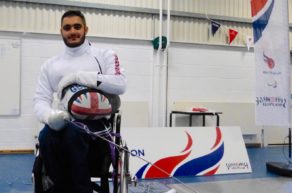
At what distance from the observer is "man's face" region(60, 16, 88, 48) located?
1904 millimetres

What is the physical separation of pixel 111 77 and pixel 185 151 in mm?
2077

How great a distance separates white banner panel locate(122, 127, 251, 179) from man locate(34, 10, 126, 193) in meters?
1.65

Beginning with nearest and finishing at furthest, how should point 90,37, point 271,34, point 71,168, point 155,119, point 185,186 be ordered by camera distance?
point 71,168, point 185,186, point 271,34, point 90,37, point 155,119

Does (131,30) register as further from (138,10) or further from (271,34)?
(271,34)

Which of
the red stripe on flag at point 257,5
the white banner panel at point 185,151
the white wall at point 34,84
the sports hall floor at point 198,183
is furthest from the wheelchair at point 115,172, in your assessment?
the white wall at point 34,84

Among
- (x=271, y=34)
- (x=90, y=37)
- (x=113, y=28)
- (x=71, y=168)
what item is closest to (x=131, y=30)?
(x=113, y=28)

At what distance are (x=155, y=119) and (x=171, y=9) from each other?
1697mm

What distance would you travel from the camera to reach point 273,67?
12.8 ft

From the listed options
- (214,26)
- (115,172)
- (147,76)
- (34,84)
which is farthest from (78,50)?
(214,26)

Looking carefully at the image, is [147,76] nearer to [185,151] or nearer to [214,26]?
[214,26]

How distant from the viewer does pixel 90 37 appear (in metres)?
5.27

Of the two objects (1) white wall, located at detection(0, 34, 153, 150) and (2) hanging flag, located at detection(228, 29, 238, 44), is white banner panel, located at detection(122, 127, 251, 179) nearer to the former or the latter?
Answer: (1) white wall, located at detection(0, 34, 153, 150)

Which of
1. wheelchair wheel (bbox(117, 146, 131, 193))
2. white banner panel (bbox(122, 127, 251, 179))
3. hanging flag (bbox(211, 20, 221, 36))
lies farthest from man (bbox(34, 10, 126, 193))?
hanging flag (bbox(211, 20, 221, 36))

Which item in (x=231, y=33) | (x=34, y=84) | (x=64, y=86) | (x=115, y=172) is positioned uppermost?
(x=231, y=33)
